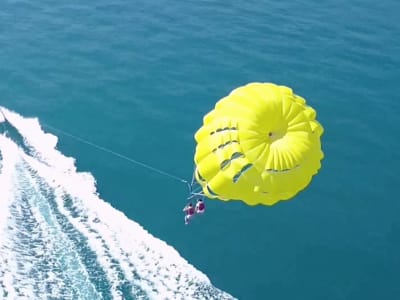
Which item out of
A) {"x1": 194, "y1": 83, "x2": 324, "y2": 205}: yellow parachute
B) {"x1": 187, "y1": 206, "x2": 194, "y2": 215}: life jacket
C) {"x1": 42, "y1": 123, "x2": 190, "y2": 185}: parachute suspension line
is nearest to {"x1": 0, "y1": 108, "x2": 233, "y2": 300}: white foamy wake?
{"x1": 42, "y1": 123, "x2": 190, "y2": 185}: parachute suspension line

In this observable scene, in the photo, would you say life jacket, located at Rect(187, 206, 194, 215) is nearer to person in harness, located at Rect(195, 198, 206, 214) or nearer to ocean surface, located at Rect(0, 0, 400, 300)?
person in harness, located at Rect(195, 198, 206, 214)

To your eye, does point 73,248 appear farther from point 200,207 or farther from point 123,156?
point 123,156

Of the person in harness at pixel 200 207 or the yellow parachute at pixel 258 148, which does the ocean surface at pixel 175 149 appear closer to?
the person in harness at pixel 200 207

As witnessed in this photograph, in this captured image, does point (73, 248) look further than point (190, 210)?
Yes

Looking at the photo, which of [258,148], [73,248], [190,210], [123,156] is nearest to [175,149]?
[123,156]

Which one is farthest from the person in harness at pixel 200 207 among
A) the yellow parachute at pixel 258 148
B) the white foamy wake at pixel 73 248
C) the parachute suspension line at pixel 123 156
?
the parachute suspension line at pixel 123 156
